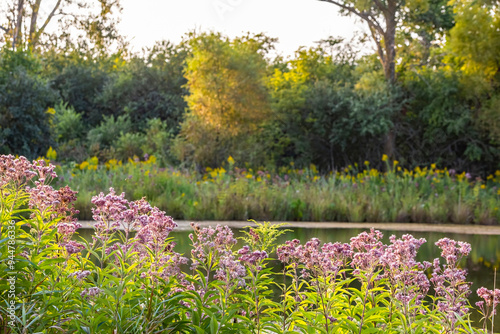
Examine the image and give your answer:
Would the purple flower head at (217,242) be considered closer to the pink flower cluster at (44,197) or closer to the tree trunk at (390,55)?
the pink flower cluster at (44,197)

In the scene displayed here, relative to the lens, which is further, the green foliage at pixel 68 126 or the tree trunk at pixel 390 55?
the green foliage at pixel 68 126

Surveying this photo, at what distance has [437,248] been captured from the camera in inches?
269

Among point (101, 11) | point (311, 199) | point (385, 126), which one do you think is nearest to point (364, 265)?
point (311, 199)

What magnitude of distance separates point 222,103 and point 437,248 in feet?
27.1

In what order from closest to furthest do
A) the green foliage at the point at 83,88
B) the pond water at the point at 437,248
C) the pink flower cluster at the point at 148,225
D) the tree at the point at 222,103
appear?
the pink flower cluster at the point at 148,225
the pond water at the point at 437,248
the tree at the point at 222,103
the green foliage at the point at 83,88

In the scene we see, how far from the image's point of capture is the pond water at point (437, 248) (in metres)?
5.46

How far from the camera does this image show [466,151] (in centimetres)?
1460

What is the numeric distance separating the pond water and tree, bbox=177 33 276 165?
6.28 meters

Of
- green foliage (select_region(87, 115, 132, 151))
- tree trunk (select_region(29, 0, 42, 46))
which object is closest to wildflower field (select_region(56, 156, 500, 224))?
green foliage (select_region(87, 115, 132, 151))

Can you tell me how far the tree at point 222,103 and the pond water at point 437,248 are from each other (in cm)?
628

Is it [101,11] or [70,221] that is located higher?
[101,11]

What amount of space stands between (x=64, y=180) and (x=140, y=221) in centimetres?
782

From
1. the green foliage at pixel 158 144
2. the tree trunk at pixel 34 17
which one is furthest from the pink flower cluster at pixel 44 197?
the tree trunk at pixel 34 17

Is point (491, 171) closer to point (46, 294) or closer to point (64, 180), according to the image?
point (64, 180)
